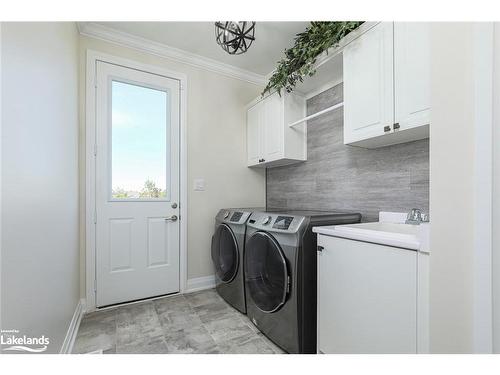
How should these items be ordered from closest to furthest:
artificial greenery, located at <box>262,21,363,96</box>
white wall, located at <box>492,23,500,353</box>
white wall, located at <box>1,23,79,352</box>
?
white wall, located at <box>492,23,500,353</box>, white wall, located at <box>1,23,79,352</box>, artificial greenery, located at <box>262,21,363,96</box>

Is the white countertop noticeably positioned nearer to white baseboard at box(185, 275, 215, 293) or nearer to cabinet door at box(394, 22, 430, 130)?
cabinet door at box(394, 22, 430, 130)

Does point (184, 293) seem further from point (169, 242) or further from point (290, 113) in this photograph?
point (290, 113)

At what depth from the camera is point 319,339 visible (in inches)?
55.8

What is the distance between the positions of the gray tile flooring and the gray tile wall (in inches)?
49.5

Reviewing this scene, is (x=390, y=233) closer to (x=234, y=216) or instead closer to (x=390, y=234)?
(x=390, y=234)

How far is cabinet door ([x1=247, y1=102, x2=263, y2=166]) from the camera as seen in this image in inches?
107

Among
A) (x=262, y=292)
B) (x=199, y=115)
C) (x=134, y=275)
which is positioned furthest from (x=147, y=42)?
(x=262, y=292)

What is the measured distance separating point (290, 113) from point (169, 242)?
1.83 metres

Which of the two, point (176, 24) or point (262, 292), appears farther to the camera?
point (176, 24)

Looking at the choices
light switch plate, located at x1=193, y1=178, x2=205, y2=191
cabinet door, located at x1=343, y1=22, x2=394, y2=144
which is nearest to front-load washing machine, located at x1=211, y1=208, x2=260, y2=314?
light switch plate, located at x1=193, y1=178, x2=205, y2=191

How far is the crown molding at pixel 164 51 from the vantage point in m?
2.18

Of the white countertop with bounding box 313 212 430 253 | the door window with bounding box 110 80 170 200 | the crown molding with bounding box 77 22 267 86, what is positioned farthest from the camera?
the door window with bounding box 110 80 170 200

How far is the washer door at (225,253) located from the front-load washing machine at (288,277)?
0.37 metres

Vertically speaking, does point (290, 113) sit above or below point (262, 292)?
above
